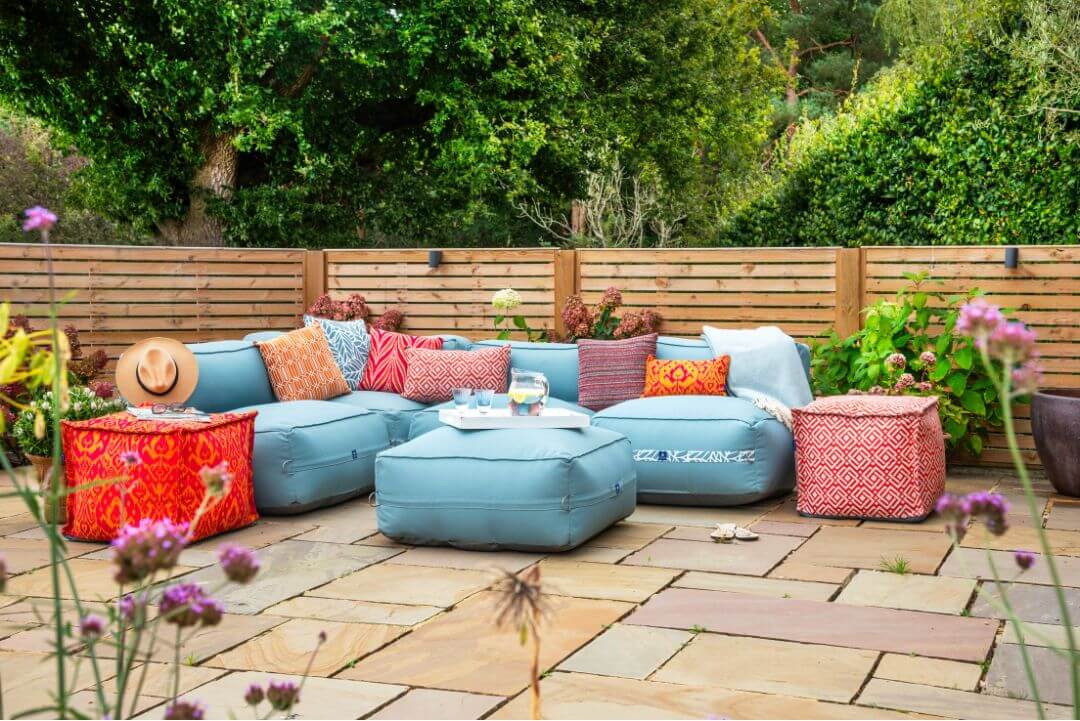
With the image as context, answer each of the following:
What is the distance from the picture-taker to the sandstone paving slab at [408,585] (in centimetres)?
381

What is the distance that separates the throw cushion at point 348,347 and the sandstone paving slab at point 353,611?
2.69 m

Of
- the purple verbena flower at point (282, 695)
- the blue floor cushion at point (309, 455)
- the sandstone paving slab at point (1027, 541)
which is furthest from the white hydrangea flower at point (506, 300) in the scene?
the purple verbena flower at point (282, 695)

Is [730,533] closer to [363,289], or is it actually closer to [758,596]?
[758,596]

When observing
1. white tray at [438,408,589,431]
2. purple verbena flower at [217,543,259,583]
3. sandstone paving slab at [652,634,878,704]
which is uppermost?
purple verbena flower at [217,543,259,583]

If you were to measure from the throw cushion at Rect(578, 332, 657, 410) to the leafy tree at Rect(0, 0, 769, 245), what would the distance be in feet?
13.2

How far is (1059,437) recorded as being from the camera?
17.8ft

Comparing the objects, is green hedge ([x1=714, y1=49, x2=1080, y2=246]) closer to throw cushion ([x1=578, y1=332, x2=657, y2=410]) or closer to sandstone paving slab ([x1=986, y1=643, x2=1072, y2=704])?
throw cushion ([x1=578, y1=332, x2=657, y2=410])

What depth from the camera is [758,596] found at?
3.81 metres

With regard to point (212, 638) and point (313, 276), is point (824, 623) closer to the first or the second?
point (212, 638)

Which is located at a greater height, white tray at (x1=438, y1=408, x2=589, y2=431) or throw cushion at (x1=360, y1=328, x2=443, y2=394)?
throw cushion at (x1=360, y1=328, x2=443, y2=394)

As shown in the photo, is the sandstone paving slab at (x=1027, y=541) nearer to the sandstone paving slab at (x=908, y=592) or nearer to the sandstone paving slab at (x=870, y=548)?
the sandstone paving slab at (x=870, y=548)

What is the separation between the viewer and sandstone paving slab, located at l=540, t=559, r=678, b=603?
3.84 meters

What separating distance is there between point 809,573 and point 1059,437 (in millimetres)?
2003

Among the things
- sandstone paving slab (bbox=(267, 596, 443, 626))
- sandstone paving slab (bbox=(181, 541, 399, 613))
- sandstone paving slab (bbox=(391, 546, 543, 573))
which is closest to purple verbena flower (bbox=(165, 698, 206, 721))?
sandstone paving slab (bbox=(267, 596, 443, 626))
